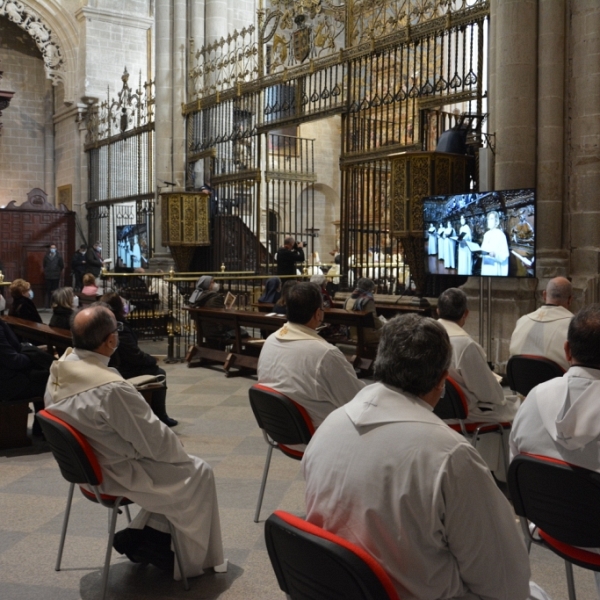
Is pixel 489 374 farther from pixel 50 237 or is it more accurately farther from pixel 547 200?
pixel 50 237

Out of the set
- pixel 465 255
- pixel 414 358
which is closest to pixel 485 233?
pixel 465 255

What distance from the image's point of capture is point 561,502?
2.57 m

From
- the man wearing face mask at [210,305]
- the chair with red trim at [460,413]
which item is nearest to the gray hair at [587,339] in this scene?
the chair with red trim at [460,413]

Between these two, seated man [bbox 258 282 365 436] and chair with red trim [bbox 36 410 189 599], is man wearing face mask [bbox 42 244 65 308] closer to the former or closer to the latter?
seated man [bbox 258 282 365 436]

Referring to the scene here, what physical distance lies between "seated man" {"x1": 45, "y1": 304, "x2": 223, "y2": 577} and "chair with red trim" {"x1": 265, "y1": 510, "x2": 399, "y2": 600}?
1402 millimetres

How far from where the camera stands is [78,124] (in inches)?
843

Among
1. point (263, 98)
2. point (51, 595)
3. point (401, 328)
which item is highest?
point (263, 98)

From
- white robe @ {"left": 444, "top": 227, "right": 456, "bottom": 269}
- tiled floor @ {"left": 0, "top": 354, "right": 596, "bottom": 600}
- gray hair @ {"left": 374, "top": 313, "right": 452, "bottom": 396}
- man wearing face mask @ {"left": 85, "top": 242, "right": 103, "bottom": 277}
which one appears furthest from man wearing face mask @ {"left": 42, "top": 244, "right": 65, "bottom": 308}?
gray hair @ {"left": 374, "top": 313, "right": 452, "bottom": 396}

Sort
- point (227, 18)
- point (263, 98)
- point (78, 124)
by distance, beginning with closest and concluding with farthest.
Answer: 1. point (263, 98)
2. point (227, 18)
3. point (78, 124)

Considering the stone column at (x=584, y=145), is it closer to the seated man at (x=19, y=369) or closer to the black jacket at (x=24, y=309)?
the seated man at (x=19, y=369)

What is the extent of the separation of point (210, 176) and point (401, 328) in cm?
1458

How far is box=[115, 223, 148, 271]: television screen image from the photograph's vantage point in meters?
18.0

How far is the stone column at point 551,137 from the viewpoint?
8.31 metres

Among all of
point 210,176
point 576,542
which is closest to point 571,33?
point 576,542
